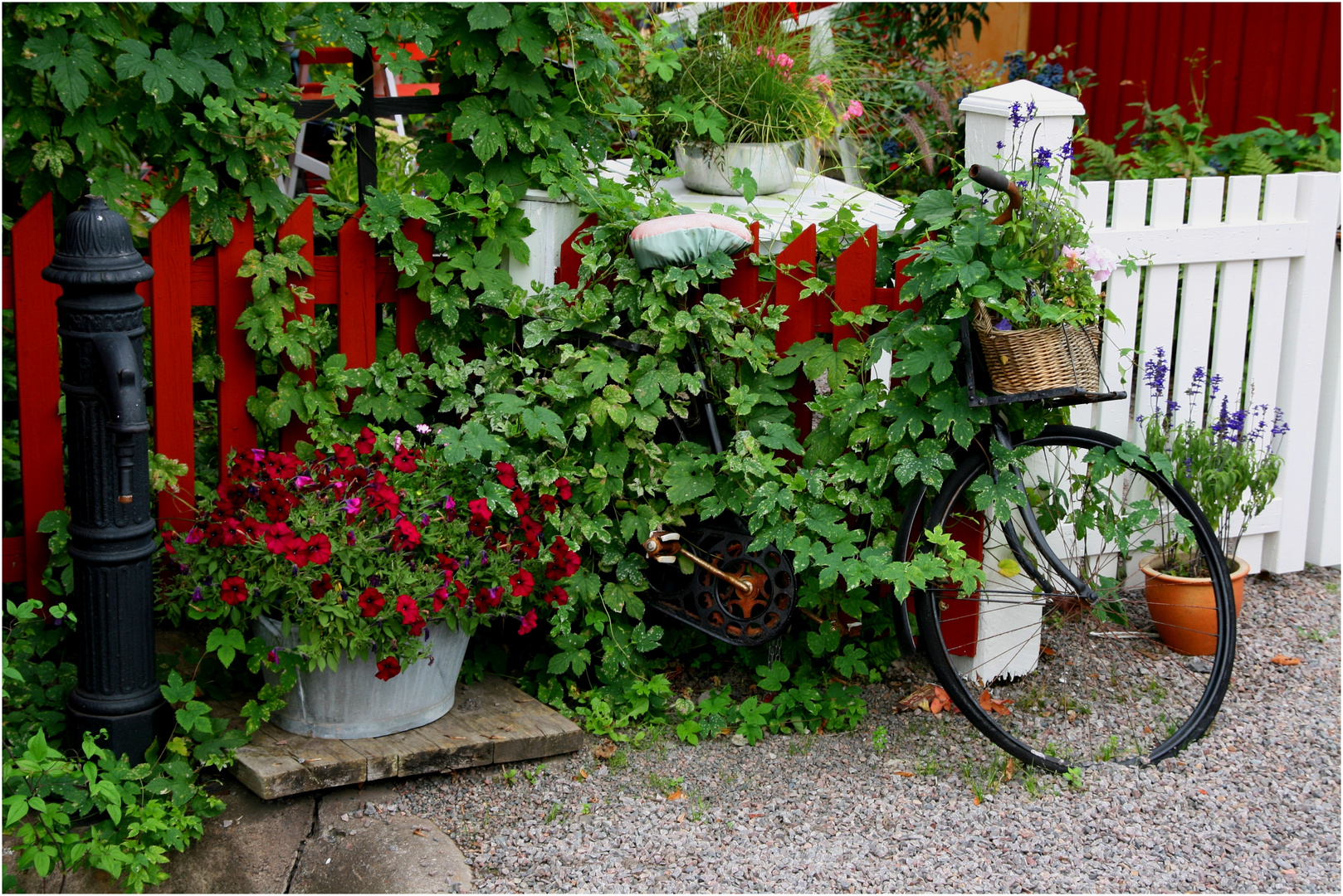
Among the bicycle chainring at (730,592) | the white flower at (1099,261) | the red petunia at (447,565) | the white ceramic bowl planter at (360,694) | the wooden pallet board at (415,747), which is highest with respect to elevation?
the white flower at (1099,261)

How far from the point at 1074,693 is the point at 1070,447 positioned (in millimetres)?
770

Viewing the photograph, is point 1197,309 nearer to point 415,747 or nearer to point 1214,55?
point 415,747

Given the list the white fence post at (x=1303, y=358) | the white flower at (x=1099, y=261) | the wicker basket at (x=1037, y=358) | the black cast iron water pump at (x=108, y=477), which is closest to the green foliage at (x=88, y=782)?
the black cast iron water pump at (x=108, y=477)

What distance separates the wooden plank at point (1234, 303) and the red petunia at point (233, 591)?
3.30 m

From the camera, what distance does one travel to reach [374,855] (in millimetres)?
2809

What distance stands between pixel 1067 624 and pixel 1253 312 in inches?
53.1

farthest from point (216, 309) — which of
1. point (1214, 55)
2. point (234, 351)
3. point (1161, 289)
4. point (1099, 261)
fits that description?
point (1214, 55)

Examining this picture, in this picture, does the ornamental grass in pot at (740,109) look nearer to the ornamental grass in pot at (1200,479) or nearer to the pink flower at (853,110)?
the pink flower at (853,110)

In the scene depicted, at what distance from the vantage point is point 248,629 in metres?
3.18

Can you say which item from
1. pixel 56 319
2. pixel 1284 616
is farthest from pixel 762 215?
pixel 1284 616

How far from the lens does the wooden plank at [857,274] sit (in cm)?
336

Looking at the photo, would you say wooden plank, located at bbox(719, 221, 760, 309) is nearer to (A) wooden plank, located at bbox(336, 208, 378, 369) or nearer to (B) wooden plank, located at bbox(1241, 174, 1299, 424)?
(A) wooden plank, located at bbox(336, 208, 378, 369)

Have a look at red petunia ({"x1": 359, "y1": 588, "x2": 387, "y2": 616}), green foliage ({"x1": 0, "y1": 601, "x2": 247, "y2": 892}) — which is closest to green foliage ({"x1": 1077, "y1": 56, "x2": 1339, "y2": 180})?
red petunia ({"x1": 359, "y1": 588, "x2": 387, "y2": 616})

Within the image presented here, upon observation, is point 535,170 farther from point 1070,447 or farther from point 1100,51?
point 1100,51
